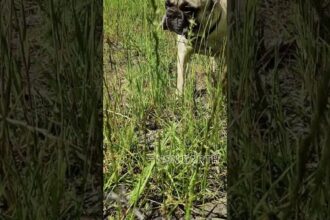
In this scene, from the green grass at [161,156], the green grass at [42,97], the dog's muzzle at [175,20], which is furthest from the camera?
the dog's muzzle at [175,20]

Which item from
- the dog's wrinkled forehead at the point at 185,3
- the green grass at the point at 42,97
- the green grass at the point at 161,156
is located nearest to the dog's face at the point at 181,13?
the dog's wrinkled forehead at the point at 185,3

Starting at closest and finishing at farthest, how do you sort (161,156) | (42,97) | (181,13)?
(42,97), (161,156), (181,13)

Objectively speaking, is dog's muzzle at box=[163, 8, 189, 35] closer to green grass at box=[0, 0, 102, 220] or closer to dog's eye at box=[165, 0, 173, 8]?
dog's eye at box=[165, 0, 173, 8]

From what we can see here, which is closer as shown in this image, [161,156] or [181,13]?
[161,156]

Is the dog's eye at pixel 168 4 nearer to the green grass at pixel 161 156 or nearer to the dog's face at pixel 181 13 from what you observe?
the dog's face at pixel 181 13

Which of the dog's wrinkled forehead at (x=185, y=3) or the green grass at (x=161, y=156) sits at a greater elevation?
the dog's wrinkled forehead at (x=185, y=3)

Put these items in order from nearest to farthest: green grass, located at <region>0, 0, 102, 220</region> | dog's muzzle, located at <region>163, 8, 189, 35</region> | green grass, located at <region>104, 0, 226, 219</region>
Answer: green grass, located at <region>0, 0, 102, 220</region> → green grass, located at <region>104, 0, 226, 219</region> → dog's muzzle, located at <region>163, 8, 189, 35</region>

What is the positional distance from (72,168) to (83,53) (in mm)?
199

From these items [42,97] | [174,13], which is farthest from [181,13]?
[42,97]

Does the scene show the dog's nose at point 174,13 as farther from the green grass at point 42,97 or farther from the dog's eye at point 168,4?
the green grass at point 42,97

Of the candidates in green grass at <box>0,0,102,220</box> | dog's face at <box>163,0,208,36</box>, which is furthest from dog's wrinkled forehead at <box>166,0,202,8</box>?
green grass at <box>0,0,102,220</box>

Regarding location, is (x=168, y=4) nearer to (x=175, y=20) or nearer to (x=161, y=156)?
(x=175, y=20)

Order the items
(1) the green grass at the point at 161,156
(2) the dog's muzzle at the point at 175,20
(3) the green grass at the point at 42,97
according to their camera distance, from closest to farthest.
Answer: (3) the green grass at the point at 42,97
(1) the green grass at the point at 161,156
(2) the dog's muzzle at the point at 175,20

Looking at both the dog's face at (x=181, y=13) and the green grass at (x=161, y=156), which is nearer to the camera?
the green grass at (x=161, y=156)
